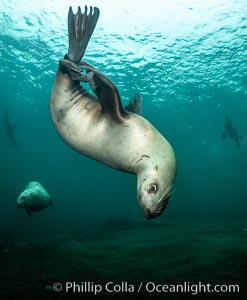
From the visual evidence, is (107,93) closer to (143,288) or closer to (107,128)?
(107,128)

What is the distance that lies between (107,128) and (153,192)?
889 millimetres

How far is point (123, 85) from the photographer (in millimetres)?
19703

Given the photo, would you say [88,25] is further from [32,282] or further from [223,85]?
[223,85]

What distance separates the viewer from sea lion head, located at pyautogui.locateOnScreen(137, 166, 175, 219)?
2.15 m

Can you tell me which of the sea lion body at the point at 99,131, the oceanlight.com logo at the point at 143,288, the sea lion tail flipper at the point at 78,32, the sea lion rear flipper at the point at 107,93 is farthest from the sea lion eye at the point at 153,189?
the oceanlight.com logo at the point at 143,288

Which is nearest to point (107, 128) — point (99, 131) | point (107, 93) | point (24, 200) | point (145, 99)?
point (99, 131)

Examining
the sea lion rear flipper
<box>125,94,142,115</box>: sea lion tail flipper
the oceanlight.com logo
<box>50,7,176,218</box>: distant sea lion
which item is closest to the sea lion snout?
<box>50,7,176,218</box>: distant sea lion

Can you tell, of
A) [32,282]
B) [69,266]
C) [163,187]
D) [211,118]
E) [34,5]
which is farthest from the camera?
[211,118]

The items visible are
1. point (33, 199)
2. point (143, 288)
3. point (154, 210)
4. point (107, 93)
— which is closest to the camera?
point (154, 210)

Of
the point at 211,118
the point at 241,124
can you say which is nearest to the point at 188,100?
the point at 211,118

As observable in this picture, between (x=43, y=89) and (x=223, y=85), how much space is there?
13608 millimetres

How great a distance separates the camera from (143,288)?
3.91m

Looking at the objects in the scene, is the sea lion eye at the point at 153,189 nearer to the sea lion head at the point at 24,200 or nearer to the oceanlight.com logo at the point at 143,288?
the oceanlight.com logo at the point at 143,288

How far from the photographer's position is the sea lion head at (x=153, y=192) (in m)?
2.15
